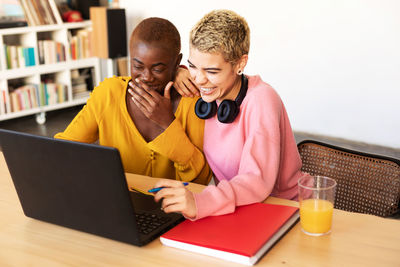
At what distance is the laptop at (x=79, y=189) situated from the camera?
3.65 ft

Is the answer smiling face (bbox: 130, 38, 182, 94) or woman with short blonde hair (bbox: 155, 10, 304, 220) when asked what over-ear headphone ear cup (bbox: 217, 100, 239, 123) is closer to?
woman with short blonde hair (bbox: 155, 10, 304, 220)

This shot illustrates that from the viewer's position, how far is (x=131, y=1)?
5.35 m

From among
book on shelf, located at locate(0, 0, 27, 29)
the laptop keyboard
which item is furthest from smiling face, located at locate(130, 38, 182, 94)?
book on shelf, located at locate(0, 0, 27, 29)

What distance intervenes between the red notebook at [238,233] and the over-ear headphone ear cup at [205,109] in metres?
0.38

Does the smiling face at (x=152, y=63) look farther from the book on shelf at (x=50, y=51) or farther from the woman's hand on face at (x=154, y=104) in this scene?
Result: the book on shelf at (x=50, y=51)

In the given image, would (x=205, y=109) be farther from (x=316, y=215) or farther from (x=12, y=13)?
(x=12, y=13)

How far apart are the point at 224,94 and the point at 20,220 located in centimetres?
71

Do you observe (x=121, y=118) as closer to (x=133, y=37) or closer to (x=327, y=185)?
(x=133, y=37)

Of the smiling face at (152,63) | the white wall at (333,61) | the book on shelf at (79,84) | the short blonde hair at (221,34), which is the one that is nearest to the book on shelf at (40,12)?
the book on shelf at (79,84)

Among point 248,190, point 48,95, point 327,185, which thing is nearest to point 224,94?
point 248,190

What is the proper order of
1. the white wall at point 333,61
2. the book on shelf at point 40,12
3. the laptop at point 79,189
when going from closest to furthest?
the laptop at point 79,189 < the white wall at point 333,61 < the book on shelf at point 40,12

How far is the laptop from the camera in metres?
1.11

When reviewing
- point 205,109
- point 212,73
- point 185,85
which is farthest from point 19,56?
point 212,73

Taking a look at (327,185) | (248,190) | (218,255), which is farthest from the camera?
(248,190)
